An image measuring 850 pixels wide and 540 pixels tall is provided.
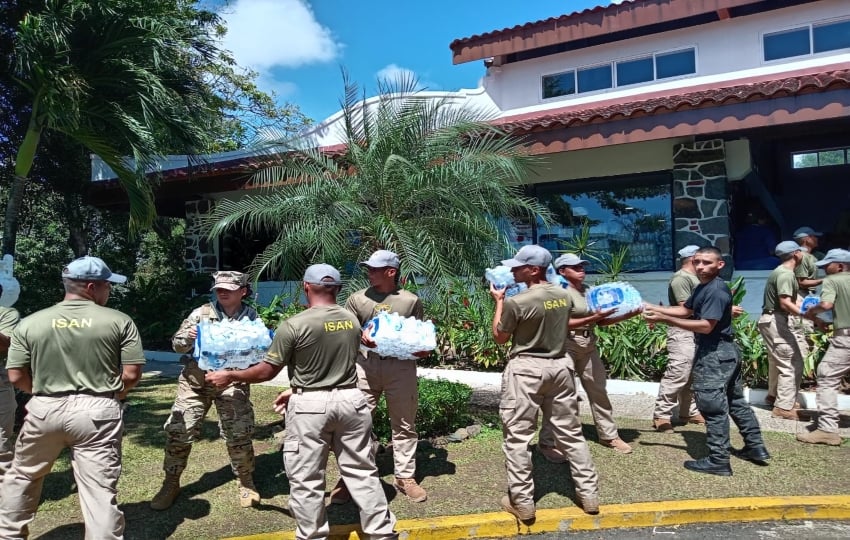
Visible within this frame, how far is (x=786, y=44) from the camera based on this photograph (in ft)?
35.7

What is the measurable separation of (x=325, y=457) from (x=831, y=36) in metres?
11.3

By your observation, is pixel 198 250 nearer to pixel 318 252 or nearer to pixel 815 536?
pixel 318 252

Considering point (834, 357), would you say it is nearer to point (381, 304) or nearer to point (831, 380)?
point (831, 380)

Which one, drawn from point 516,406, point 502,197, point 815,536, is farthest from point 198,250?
point 815,536

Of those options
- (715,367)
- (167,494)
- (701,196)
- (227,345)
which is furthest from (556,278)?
(701,196)

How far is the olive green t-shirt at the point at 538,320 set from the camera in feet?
13.7

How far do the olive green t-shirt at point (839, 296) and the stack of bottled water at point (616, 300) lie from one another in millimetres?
2179

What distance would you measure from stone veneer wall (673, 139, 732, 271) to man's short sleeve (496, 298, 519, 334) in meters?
5.93

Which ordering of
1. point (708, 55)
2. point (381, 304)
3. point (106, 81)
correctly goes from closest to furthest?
point (381, 304) → point (106, 81) → point (708, 55)

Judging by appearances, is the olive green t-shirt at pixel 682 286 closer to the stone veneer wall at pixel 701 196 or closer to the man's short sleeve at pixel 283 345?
the stone veneer wall at pixel 701 196

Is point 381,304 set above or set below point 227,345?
above

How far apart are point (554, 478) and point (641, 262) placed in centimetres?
578

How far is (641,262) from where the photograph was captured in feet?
32.3

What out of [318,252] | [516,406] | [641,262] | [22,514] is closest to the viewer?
[22,514]
